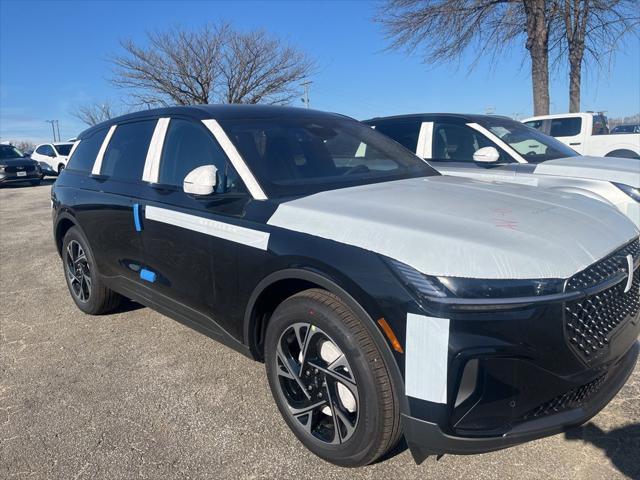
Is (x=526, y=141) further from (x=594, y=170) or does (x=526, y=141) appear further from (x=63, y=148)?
(x=63, y=148)

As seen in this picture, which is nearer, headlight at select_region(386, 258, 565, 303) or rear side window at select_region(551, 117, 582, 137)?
headlight at select_region(386, 258, 565, 303)

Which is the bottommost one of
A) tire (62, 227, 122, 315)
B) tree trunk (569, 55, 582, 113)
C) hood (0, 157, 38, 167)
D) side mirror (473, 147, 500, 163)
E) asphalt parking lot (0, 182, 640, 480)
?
asphalt parking lot (0, 182, 640, 480)

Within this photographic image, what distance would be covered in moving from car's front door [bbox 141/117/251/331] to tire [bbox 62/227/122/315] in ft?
3.55

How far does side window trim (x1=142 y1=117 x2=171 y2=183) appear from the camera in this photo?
11.4 feet

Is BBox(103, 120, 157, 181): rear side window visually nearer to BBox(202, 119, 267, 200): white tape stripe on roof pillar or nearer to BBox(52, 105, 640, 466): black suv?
BBox(52, 105, 640, 466): black suv

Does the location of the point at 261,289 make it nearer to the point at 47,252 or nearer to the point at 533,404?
the point at 533,404

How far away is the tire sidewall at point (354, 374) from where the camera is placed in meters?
2.10

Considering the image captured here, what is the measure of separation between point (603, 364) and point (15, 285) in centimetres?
592

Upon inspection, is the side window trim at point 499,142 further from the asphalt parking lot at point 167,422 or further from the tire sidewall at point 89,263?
the tire sidewall at point 89,263

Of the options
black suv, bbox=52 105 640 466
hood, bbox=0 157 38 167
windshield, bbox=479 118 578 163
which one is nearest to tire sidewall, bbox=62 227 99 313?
black suv, bbox=52 105 640 466

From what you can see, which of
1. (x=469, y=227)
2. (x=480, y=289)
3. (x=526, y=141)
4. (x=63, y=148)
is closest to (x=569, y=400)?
(x=480, y=289)

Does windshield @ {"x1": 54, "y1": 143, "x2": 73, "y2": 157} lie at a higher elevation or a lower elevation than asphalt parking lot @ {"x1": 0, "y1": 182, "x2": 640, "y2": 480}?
higher

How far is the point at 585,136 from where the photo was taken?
11.6m

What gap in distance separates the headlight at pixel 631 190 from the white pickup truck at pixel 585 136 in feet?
22.6
